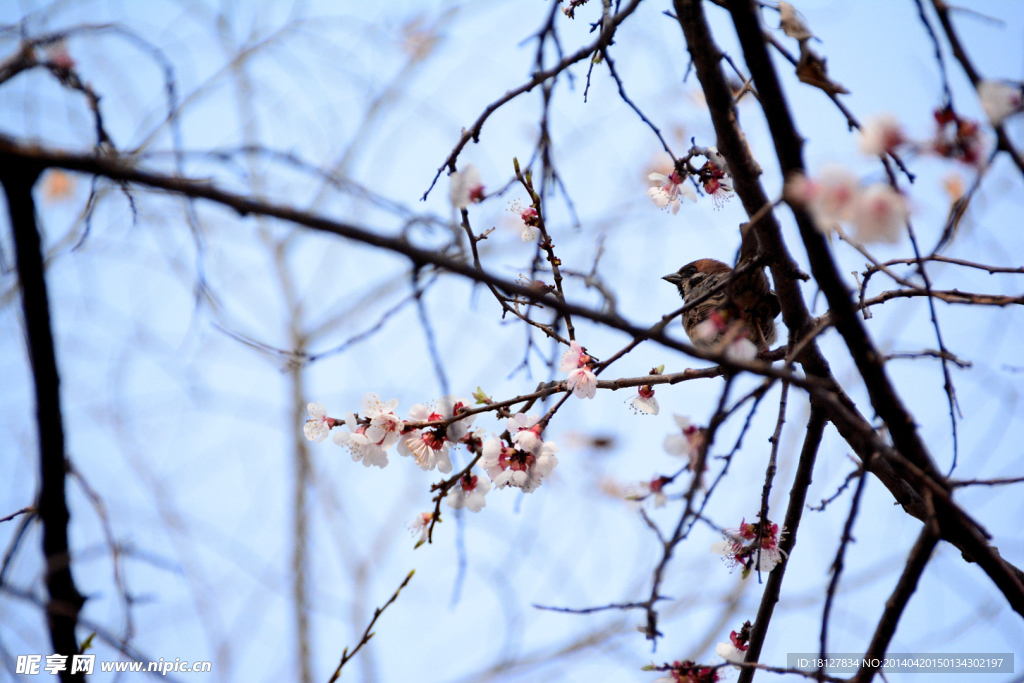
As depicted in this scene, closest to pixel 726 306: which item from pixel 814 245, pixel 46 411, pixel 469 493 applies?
pixel 814 245

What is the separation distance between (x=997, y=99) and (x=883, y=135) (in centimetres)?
17

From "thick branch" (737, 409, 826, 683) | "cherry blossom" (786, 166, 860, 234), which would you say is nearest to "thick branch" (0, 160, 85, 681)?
"cherry blossom" (786, 166, 860, 234)

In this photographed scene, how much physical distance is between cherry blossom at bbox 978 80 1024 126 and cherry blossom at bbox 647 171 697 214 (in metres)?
1.06

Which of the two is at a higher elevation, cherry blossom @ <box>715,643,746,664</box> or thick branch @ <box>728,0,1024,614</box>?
thick branch @ <box>728,0,1024,614</box>

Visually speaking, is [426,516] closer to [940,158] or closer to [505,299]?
[505,299]

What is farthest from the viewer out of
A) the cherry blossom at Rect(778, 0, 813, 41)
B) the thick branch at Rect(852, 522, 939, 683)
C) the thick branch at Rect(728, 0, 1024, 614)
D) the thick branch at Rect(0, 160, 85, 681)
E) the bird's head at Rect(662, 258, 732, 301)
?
the bird's head at Rect(662, 258, 732, 301)

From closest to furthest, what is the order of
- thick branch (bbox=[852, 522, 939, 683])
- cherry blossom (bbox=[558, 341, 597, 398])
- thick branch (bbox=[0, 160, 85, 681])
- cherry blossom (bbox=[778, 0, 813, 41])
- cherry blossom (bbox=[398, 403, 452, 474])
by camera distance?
thick branch (bbox=[0, 160, 85, 681]) → thick branch (bbox=[852, 522, 939, 683]) → cherry blossom (bbox=[778, 0, 813, 41]) → cherry blossom (bbox=[558, 341, 597, 398]) → cherry blossom (bbox=[398, 403, 452, 474])

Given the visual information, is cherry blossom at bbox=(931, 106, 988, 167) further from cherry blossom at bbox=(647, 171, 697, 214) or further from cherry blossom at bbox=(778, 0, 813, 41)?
cherry blossom at bbox=(647, 171, 697, 214)

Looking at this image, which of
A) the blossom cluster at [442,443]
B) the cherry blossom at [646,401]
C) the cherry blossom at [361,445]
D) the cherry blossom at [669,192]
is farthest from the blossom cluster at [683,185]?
the cherry blossom at [361,445]

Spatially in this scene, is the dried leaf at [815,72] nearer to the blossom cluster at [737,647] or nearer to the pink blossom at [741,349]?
the pink blossom at [741,349]

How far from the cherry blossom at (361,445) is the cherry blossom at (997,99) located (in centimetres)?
149

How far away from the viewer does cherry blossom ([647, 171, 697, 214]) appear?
2.11m

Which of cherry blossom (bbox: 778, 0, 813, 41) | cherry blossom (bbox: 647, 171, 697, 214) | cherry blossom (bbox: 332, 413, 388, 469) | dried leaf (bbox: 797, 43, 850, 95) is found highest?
cherry blossom (bbox: 647, 171, 697, 214)

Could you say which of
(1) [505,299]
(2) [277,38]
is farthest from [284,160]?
(2) [277,38]
